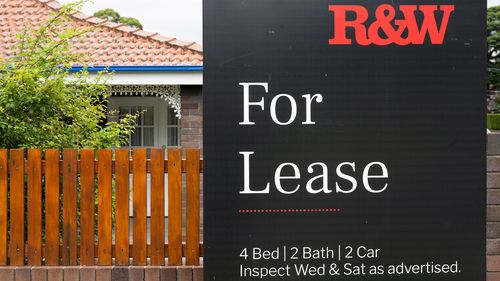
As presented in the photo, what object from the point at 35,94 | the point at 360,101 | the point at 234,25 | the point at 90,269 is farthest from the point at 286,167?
the point at 35,94

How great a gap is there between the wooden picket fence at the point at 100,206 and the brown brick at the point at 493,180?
2120mm

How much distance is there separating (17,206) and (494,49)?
36.8 meters

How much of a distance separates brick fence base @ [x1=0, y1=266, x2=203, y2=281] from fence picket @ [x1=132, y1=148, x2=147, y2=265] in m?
0.10

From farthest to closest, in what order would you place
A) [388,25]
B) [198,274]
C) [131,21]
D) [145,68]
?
[131,21] → [145,68] → [198,274] → [388,25]

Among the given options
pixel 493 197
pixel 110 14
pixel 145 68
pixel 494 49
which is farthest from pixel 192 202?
pixel 494 49

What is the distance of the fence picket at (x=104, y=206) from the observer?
4.60 m

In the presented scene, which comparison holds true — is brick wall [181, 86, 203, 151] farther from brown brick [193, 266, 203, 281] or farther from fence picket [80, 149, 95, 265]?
brown brick [193, 266, 203, 281]

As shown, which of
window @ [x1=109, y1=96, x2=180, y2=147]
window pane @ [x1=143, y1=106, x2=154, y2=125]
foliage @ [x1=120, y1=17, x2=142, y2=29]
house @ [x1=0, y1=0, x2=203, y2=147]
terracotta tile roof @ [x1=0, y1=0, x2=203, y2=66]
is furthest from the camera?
foliage @ [x1=120, y1=17, x2=142, y2=29]

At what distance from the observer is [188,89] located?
408 inches

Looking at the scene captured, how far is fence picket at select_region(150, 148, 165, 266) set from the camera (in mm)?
4602

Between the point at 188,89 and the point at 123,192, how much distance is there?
5.88 m

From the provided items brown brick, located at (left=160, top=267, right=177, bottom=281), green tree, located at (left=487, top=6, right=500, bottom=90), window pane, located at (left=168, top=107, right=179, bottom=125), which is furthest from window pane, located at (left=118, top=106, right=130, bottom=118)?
green tree, located at (left=487, top=6, right=500, bottom=90)

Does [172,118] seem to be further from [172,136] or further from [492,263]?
[492,263]

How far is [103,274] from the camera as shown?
457cm
